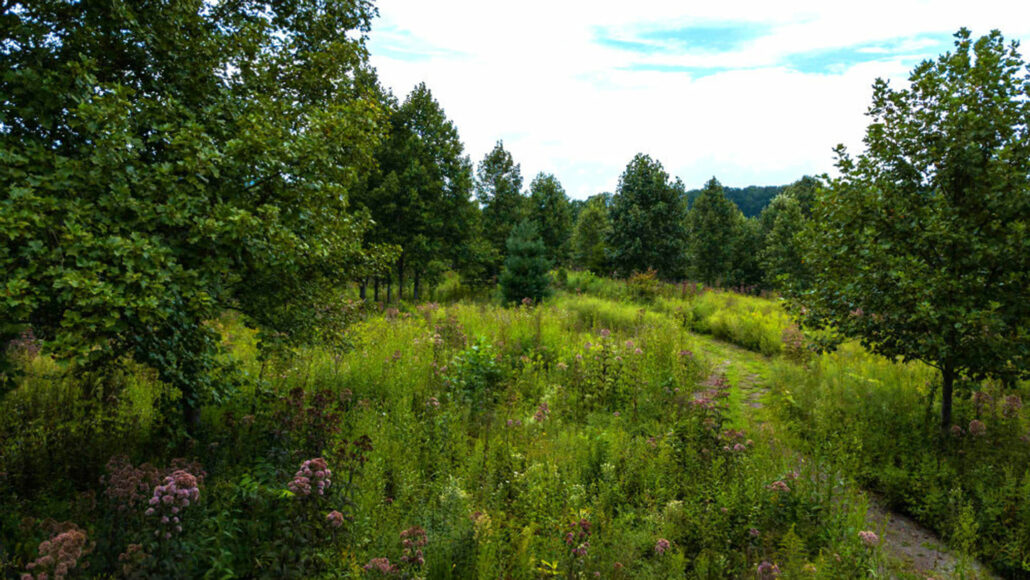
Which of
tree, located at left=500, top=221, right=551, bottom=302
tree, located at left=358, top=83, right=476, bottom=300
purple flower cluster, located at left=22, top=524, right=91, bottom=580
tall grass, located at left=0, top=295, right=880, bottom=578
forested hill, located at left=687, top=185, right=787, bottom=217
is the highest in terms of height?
forested hill, located at left=687, top=185, right=787, bottom=217

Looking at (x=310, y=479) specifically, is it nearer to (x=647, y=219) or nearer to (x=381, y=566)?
(x=381, y=566)

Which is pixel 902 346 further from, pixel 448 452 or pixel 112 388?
pixel 112 388

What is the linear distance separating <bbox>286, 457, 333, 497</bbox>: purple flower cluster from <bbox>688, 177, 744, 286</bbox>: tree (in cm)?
4062

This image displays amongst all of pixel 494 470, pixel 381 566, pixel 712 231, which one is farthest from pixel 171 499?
pixel 712 231

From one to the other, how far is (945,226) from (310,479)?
7278mm

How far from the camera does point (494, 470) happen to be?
5.40m

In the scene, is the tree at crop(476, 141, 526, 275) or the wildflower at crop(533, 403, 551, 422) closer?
the wildflower at crop(533, 403, 551, 422)

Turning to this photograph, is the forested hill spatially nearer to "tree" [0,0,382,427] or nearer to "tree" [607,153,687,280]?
"tree" [607,153,687,280]

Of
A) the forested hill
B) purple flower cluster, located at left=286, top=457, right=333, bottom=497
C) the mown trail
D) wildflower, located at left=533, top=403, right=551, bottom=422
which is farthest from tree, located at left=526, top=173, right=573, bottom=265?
the forested hill

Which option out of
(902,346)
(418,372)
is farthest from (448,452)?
(902,346)

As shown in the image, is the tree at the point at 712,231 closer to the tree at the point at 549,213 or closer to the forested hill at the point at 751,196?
the tree at the point at 549,213

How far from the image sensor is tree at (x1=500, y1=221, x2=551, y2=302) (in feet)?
56.8

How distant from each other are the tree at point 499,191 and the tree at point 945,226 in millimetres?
27515

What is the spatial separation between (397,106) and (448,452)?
2129 centimetres
